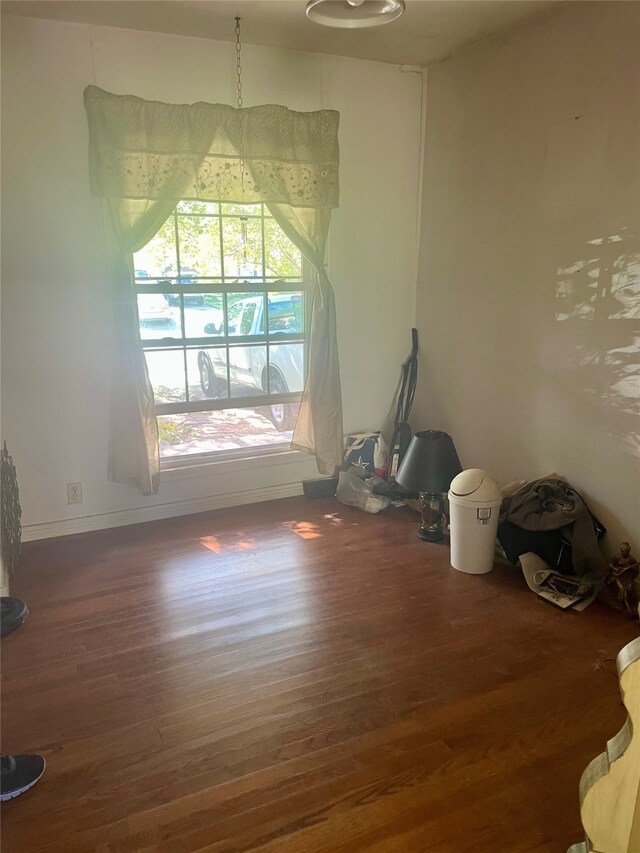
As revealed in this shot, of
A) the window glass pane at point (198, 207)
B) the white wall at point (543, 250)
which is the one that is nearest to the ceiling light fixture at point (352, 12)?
the white wall at point (543, 250)

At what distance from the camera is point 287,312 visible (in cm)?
395

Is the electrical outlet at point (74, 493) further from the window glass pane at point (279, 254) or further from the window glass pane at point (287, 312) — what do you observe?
the window glass pane at point (279, 254)

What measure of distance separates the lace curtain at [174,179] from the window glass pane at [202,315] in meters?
0.35

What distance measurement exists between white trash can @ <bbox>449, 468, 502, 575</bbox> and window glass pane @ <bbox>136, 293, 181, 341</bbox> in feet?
5.85

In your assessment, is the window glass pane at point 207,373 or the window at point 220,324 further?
the window glass pane at point 207,373

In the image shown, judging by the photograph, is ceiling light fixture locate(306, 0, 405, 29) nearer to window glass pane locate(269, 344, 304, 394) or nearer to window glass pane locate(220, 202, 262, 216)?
window glass pane locate(220, 202, 262, 216)

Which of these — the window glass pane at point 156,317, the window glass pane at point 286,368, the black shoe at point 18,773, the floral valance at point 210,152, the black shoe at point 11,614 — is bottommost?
the black shoe at point 18,773

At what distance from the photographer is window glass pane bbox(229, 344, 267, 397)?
3.86 metres

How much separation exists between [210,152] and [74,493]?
1.98 meters

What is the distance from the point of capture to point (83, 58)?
10.3 ft

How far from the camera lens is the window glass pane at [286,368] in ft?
13.1

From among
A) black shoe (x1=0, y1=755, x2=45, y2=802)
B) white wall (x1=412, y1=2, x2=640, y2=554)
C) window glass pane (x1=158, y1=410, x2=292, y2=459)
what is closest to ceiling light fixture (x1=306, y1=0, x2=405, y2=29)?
white wall (x1=412, y1=2, x2=640, y2=554)

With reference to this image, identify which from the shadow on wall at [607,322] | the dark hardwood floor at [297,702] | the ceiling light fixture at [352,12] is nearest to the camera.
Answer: the dark hardwood floor at [297,702]

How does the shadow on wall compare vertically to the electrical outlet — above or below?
above
